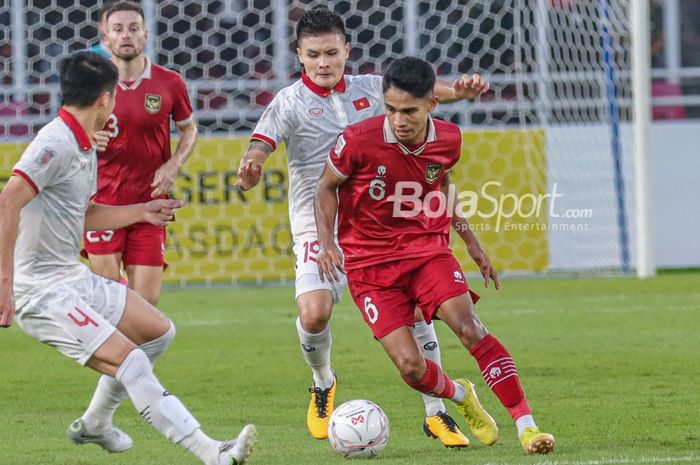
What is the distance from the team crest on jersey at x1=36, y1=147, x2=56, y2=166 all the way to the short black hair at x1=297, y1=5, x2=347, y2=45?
2050 mm

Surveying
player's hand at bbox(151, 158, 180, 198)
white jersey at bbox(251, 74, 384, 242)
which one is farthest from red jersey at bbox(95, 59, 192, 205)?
white jersey at bbox(251, 74, 384, 242)

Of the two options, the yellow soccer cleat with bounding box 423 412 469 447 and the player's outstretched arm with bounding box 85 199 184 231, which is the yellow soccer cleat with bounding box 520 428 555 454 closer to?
the yellow soccer cleat with bounding box 423 412 469 447

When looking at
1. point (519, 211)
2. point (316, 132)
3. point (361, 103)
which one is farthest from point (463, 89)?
point (519, 211)

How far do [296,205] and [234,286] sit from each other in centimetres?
709

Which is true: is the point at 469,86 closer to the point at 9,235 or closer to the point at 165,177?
the point at 165,177

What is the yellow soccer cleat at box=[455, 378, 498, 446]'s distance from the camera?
579 cm

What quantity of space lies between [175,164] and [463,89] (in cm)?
174

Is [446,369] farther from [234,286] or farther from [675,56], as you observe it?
[675,56]

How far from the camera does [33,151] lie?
4973mm

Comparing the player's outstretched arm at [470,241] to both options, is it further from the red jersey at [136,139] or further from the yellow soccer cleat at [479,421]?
the red jersey at [136,139]

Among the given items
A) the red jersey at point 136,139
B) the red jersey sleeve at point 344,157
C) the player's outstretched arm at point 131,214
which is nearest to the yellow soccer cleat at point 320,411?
the red jersey sleeve at point 344,157

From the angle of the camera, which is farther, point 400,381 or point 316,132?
point 400,381

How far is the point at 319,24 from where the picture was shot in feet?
21.8

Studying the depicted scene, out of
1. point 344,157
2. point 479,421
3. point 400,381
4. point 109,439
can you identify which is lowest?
point 400,381
